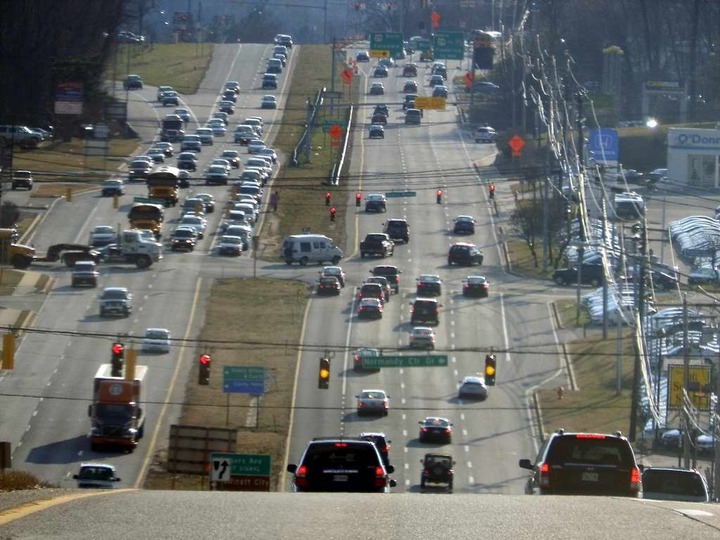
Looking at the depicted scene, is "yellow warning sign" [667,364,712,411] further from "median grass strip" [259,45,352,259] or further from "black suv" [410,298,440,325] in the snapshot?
"median grass strip" [259,45,352,259]

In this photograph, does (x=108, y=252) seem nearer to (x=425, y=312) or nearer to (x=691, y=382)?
(x=425, y=312)

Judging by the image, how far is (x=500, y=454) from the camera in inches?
1711

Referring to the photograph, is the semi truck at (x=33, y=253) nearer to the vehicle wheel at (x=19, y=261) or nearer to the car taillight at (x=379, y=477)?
the vehicle wheel at (x=19, y=261)

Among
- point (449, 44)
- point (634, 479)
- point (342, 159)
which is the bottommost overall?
point (342, 159)

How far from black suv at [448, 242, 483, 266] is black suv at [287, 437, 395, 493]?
175 feet

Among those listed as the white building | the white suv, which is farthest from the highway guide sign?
the white suv

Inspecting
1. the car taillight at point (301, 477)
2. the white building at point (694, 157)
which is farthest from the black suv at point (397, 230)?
the car taillight at point (301, 477)

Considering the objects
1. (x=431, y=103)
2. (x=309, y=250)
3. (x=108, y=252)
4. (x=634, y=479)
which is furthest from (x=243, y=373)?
(x=431, y=103)

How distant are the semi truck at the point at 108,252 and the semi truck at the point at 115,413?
22404 millimetres

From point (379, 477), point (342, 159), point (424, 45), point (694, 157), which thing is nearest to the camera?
point (379, 477)

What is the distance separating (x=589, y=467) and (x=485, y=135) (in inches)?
3433

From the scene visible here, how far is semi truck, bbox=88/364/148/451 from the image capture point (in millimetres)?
42844

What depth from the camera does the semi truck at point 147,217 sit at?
71.8 metres

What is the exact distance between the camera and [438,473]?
1476 inches
